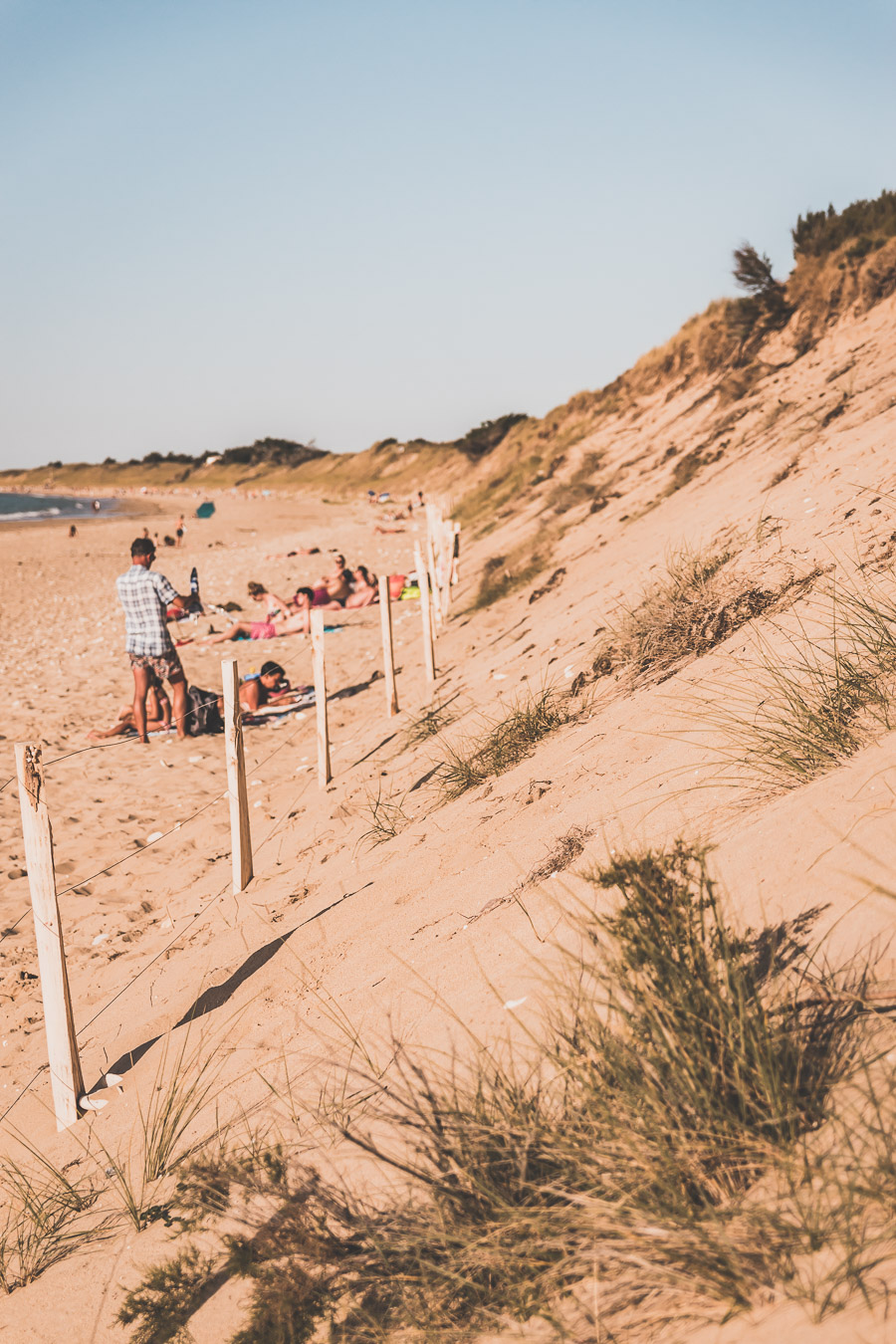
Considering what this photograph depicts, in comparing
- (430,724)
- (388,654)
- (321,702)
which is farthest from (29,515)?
(430,724)

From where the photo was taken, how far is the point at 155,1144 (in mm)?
3213

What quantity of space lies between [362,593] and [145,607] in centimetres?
843

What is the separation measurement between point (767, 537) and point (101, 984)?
5.43 m

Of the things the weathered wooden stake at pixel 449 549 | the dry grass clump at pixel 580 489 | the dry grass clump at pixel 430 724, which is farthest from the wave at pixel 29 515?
the dry grass clump at pixel 430 724

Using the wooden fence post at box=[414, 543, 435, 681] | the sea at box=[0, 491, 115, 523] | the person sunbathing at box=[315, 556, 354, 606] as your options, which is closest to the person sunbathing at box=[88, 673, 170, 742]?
the wooden fence post at box=[414, 543, 435, 681]

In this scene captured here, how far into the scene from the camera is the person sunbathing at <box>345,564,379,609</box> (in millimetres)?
17344

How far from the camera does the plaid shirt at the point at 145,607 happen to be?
918cm

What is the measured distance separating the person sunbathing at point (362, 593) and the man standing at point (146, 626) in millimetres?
7562

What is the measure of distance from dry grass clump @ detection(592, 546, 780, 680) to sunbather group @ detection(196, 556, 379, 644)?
328 inches

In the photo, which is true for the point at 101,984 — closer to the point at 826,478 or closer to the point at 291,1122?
the point at 291,1122

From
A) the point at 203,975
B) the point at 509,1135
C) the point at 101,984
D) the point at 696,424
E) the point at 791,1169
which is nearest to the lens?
the point at 791,1169

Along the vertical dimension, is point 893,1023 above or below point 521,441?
below

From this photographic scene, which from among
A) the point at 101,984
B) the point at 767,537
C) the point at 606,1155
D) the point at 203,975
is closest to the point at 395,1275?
the point at 606,1155

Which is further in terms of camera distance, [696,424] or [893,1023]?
[696,424]
